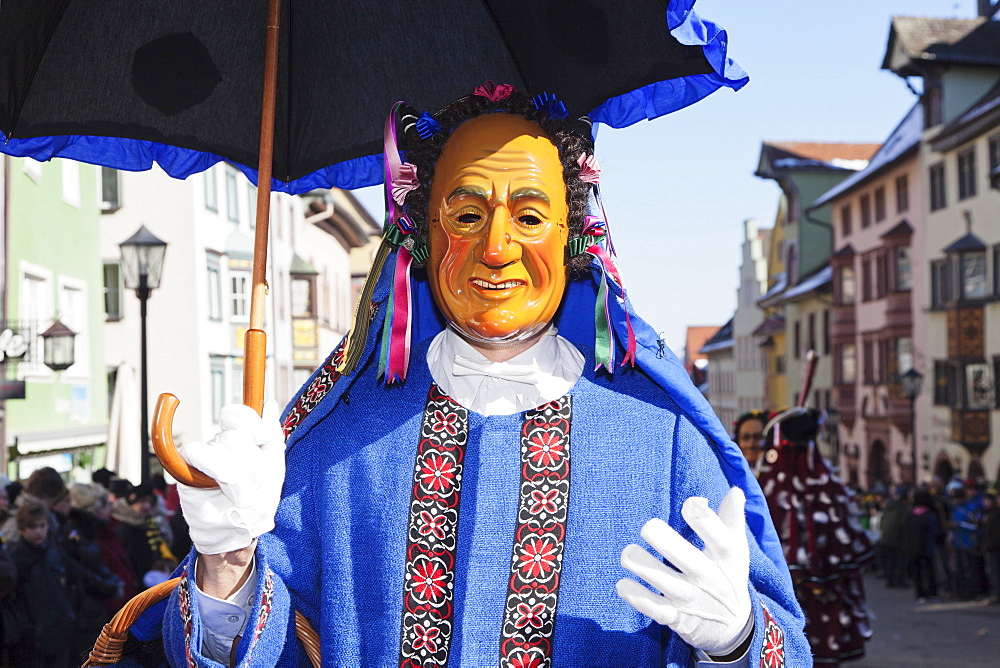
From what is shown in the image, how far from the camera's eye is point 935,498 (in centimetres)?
1489

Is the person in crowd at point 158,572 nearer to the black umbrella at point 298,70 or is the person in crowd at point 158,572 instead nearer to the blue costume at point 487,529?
the black umbrella at point 298,70

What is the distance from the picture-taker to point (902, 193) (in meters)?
30.7

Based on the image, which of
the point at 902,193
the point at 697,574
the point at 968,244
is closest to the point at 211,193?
the point at 968,244

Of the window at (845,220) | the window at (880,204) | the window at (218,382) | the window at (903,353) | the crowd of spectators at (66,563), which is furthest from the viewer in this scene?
the window at (845,220)

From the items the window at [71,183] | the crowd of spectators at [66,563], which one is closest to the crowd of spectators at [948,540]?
the crowd of spectators at [66,563]

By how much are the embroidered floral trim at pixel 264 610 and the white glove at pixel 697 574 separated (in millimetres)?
746

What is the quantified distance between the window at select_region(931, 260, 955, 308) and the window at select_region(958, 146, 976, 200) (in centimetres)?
183

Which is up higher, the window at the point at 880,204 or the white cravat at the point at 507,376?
the window at the point at 880,204

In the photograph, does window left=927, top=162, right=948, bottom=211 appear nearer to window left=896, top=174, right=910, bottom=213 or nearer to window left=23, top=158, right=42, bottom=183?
window left=896, top=174, right=910, bottom=213

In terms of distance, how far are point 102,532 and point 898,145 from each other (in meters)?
28.7

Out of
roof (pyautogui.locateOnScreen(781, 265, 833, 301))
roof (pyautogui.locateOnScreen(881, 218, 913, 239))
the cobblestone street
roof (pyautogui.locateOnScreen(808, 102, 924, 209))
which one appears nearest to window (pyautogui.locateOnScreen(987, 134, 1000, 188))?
roof (pyautogui.locateOnScreen(808, 102, 924, 209))

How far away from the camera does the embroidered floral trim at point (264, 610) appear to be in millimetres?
2324

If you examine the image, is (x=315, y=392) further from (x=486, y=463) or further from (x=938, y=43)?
(x=938, y=43)

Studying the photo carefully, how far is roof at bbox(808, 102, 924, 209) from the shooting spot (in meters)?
29.5
